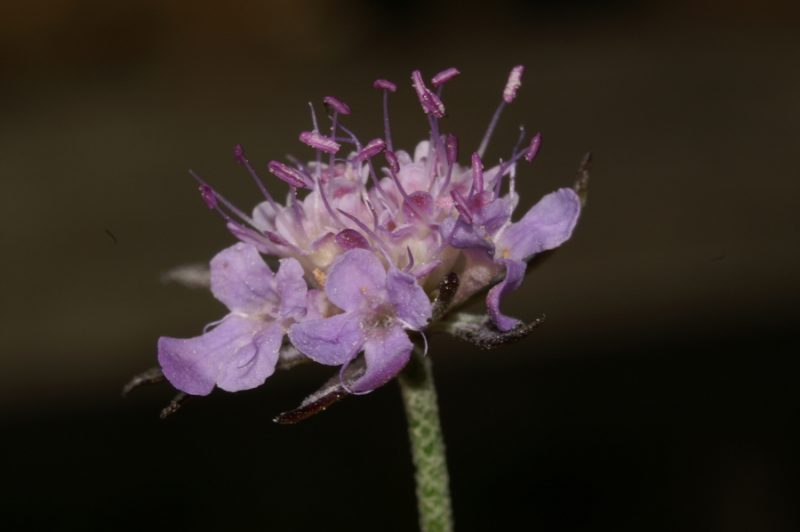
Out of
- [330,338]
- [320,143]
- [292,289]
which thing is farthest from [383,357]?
[320,143]

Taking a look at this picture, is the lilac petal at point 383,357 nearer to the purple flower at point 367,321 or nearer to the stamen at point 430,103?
the purple flower at point 367,321

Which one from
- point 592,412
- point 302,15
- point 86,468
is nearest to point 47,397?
point 86,468

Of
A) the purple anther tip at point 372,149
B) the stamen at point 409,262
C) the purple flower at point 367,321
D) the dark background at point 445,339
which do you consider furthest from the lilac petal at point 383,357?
the dark background at point 445,339

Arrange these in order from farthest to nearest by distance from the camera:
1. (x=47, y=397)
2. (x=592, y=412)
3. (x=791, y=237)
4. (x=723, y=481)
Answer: (x=791, y=237)
(x=47, y=397)
(x=592, y=412)
(x=723, y=481)

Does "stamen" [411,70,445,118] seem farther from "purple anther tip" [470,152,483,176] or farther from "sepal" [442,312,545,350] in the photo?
"sepal" [442,312,545,350]

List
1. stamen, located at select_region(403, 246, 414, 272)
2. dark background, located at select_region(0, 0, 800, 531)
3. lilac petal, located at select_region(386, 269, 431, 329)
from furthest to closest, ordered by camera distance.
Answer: dark background, located at select_region(0, 0, 800, 531) → stamen, located at select_region(403, 246, 414, 272) → lilac petal, located at select_region(386, 269, 431, 329)

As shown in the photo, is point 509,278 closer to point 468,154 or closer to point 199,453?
point 199,453

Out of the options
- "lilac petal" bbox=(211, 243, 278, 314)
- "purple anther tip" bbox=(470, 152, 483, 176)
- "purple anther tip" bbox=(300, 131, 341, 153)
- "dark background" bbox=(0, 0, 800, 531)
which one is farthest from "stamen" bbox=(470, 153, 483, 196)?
"dark background" bbox=(0, 0, 800, 531)
